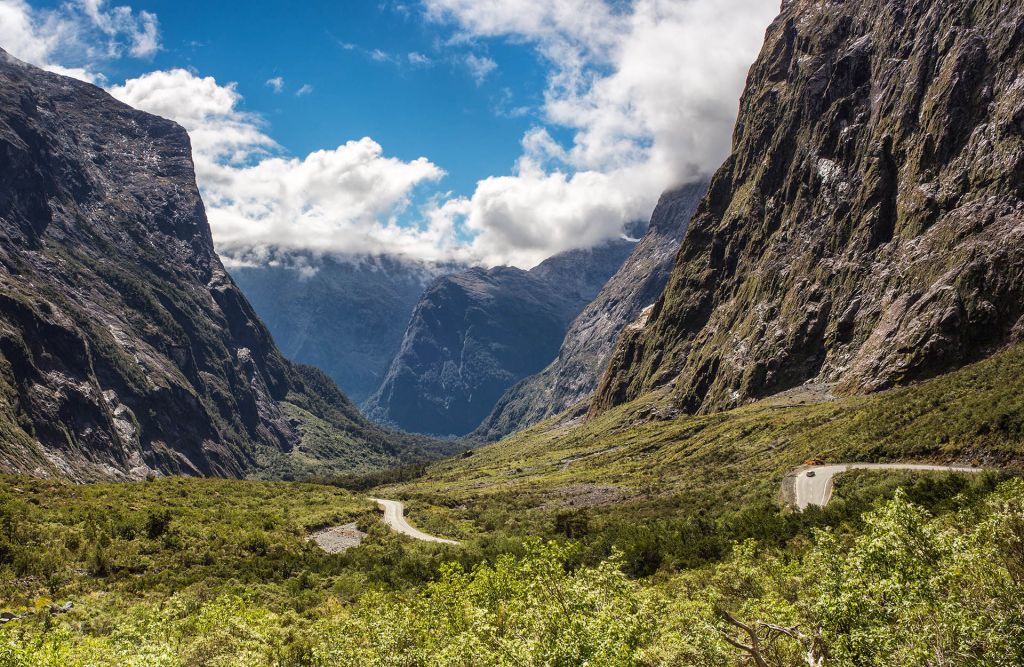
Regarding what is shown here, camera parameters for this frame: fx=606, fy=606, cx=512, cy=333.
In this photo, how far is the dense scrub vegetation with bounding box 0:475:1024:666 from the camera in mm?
25250

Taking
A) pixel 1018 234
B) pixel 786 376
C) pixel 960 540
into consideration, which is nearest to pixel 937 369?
pixel 1018 234

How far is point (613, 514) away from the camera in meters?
119

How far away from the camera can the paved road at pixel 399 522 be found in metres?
104

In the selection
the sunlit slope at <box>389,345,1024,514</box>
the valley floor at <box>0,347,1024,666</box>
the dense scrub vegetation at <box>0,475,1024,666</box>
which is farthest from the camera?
the sunlit slope at <box>389,345,1024,514</box>

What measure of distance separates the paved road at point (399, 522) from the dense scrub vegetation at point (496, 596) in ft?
42.9

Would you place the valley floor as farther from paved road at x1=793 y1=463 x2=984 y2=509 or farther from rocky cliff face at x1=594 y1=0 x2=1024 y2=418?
rocky cliff face at x1=594 y1=0 x2=1024 y2=418

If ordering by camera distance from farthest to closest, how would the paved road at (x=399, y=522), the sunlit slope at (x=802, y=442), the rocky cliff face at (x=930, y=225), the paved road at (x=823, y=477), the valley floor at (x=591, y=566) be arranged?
the rocky cliff face at (x=930, y=225)
the paved road at (x=399, y=522)
the sunlit slope at (x=802, y=442)
the paved road at (x=823, y=477)
the valley floor at (x=591, y=566)

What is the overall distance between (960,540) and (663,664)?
14768 millimetres

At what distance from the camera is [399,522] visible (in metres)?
120

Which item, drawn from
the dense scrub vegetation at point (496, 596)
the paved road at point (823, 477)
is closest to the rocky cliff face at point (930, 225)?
the paved road at point (823, 477)

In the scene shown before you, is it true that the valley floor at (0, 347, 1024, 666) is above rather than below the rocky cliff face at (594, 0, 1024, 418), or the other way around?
below

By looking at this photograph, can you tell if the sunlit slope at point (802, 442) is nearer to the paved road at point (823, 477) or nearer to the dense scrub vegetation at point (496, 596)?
the paved road at point (823, 477)

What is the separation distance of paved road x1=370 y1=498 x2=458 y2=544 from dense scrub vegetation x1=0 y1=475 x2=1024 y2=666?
13082mm

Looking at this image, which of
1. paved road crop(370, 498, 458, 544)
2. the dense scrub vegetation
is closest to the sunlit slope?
the dense scrub vegetation
